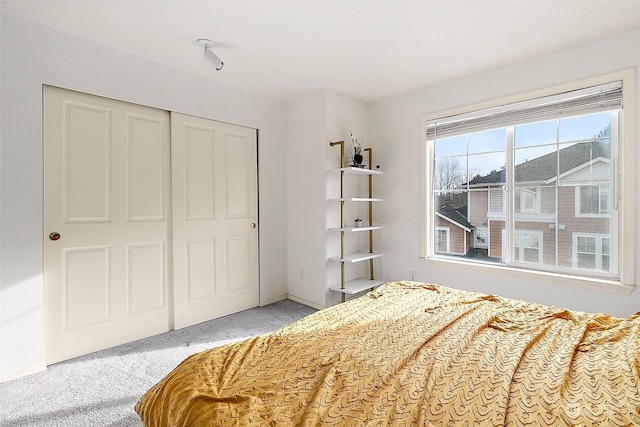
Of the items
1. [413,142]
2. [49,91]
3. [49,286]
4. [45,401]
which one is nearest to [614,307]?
[413,142]

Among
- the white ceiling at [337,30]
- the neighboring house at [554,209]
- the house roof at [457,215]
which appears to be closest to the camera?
the white ceiling at [337,30]

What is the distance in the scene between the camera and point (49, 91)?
234cm

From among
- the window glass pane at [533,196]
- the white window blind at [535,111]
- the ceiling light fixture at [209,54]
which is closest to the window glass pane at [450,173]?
the window glass pane at [533,196]

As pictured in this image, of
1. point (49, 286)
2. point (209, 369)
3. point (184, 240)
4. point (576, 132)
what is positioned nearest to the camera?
point (209, 369)

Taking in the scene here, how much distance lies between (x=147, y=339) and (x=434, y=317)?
8.08 ft

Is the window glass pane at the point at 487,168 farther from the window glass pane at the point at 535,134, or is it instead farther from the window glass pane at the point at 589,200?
the window glass pane at the point at 589,200

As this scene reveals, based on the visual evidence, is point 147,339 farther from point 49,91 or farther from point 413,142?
point 413,142

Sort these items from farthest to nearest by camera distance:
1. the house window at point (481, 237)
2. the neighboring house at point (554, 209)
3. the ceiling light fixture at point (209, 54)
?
the house window at point (481, 237) < the neighboring house at point (554, 209) < the ceiling light fixture at point (209, 54)

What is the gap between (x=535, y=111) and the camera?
2.83 m

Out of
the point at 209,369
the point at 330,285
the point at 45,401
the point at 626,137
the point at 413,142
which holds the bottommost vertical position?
the point at 45,401

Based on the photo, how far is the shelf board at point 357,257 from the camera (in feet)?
11.3

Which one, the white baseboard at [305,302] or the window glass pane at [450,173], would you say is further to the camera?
the white baseboard at [305,302]

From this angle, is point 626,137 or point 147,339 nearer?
point 626,137

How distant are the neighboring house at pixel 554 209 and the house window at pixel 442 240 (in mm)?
260
